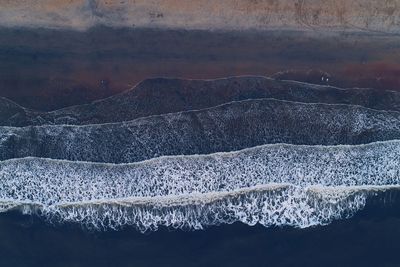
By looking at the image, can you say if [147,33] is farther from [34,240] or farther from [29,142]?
[34,240]

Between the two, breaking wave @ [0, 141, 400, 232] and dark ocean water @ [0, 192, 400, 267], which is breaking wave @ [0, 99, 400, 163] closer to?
breaking wave @ [0, 141, 400, 232]

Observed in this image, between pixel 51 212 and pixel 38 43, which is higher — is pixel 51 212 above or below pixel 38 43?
below

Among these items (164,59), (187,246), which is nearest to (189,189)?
(187,246)

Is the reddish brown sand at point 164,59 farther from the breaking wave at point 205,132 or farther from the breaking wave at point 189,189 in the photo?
the breaking wave at point 189,189

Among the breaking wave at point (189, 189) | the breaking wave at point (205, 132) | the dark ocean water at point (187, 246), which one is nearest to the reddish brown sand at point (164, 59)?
the breaking wave at point (205, 132)

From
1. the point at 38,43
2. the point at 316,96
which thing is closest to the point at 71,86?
the point at 38,43

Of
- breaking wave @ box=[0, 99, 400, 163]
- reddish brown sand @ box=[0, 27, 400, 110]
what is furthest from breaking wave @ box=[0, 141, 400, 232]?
reddish brown sand @ box=[0, 27, 400, 110]
